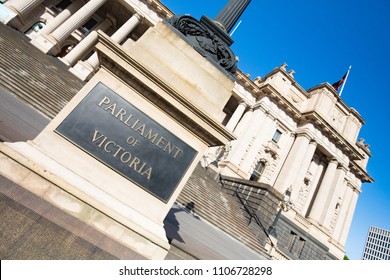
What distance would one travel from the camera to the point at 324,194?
26.9 m

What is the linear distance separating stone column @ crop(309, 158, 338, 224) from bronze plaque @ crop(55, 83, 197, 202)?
1043 inches

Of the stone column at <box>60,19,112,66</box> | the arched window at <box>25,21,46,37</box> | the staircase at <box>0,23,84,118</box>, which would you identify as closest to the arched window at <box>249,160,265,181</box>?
the staircase at <box>0,23,84,118</box>

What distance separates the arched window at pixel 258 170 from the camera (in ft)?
84.4

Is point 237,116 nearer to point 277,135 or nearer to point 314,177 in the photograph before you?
point 277,135

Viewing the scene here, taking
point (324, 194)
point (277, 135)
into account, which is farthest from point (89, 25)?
point (324, 194)

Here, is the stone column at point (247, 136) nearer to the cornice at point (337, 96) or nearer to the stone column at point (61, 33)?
the cornice at point (337, 96)

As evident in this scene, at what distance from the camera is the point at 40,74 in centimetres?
1267

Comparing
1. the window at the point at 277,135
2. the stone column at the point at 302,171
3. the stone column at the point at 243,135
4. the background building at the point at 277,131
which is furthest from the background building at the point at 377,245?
the stone column at the point at 243,135

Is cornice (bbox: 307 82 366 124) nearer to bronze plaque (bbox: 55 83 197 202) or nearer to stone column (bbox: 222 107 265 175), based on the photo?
stone column (bbox: 222 107 265 175)

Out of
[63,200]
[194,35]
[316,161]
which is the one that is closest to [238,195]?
[194,35]

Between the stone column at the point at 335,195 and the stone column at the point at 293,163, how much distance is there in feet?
19.8

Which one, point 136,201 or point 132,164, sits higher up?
point 132,164
